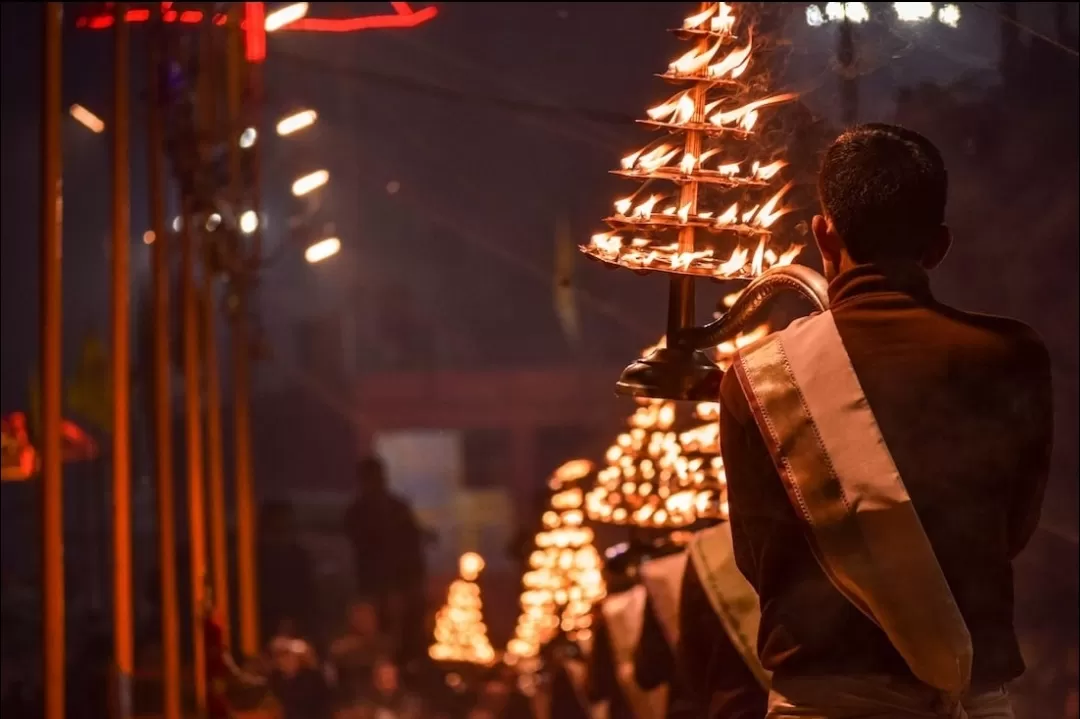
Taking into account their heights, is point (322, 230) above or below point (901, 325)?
above

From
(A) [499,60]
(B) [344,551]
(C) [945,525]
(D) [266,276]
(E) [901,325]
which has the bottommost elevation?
(B) [344,551]

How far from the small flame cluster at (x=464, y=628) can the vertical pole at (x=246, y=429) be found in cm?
131

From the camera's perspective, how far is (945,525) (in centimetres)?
207

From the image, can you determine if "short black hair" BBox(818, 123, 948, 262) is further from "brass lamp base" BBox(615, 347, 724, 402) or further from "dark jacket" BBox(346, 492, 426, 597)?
"dark jacket" BBox(346, 492, 426, 597)

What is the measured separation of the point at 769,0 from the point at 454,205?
704cm

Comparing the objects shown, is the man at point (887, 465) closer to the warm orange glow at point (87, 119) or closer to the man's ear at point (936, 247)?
the man's ear at point (936, 247)

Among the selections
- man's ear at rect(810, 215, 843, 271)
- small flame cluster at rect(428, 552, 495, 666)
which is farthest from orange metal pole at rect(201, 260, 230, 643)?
man's ear at rect(810, 215, 843, 271)

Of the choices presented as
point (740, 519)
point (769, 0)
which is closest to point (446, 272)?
point (769, 0)

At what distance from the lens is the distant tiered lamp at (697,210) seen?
9.02ft

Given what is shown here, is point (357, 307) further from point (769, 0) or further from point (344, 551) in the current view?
point (769, 0)

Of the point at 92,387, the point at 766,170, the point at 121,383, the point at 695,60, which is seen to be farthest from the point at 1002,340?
the point at 92,387

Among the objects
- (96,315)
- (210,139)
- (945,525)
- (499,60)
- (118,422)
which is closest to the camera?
(945,525)

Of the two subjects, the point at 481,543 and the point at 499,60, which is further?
the point at 481,543

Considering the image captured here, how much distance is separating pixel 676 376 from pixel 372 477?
8170 millimetres
